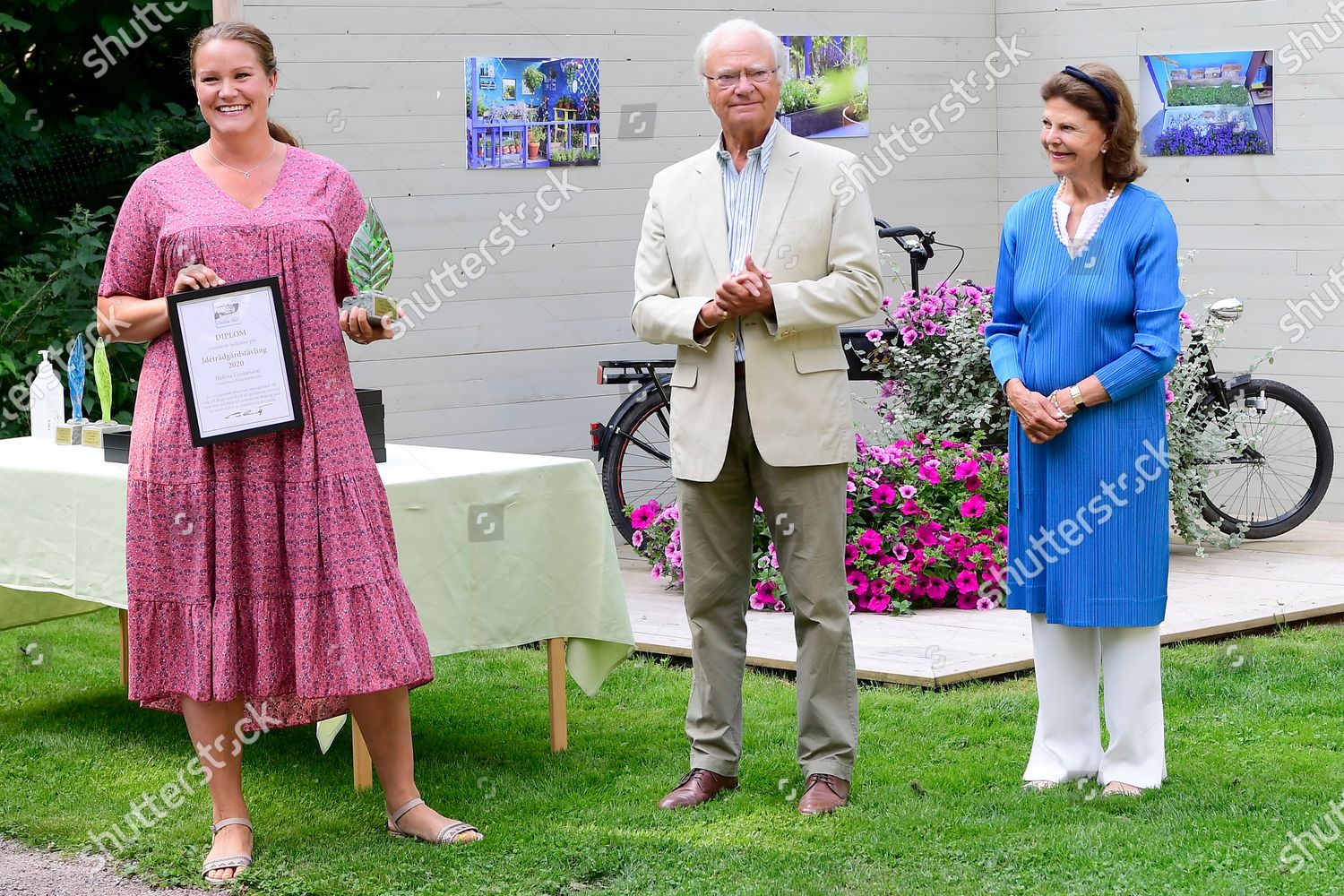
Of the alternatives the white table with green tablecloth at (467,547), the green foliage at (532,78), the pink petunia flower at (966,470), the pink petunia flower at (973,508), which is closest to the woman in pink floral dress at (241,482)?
the white table with green tablecloth at (467,547)

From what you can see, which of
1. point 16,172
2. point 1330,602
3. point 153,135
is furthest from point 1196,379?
point 16,172

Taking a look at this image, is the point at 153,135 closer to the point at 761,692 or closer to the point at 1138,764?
the point at 761,692

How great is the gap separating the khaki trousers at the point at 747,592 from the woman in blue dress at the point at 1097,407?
1.49 feet

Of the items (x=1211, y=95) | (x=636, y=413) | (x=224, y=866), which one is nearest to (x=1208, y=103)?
(x=1211, y=95)

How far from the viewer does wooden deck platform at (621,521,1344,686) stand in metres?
5.20

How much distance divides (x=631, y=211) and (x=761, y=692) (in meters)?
3.20

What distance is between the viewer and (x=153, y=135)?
25.7 ft

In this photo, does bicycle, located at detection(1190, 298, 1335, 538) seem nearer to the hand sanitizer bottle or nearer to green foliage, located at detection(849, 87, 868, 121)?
green foliage, located at detection(849, 87, 868, 121)

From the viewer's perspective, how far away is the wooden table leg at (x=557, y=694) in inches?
176

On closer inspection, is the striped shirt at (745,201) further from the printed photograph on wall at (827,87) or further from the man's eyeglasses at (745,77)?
the printed photograph on wall at (827,87)

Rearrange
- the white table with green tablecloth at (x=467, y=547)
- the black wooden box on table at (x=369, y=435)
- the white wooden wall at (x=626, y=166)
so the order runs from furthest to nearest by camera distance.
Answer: the white wooden wall at (x=626, y=166)
the black wooden box on table at (x=369, y=435)
the white table with green tablecloth at (x=467, y=547)

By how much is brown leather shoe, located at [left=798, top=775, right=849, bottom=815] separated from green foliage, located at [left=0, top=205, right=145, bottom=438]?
14.5 feet

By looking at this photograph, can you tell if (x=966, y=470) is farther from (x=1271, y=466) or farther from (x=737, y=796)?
(x=737, y=796)

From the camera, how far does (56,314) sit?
24.5 feet
